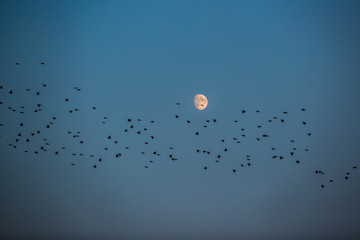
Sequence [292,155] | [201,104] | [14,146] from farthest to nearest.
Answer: [201,104]
[292,155]
[14,146]

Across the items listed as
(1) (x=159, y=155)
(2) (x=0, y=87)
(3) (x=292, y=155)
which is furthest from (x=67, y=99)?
(3) (x=292, y=155)

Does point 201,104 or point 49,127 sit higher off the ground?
point 201,104

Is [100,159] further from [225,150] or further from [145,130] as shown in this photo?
[225,150]

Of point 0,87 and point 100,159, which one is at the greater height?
point 0,87

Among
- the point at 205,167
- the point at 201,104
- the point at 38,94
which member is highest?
the point at 201,104

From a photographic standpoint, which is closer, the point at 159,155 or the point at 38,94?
the point at 38,94

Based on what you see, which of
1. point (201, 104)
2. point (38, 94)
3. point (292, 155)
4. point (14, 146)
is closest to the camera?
point (38, 94)

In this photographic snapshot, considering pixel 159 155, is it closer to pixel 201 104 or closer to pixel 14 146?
pixel 201 104

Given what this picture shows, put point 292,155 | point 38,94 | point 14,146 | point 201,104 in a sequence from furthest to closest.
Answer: point 201,104 → point 292,155 → point 14,146 → point 38,94

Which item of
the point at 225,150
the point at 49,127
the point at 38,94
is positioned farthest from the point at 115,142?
the point at 225,150
